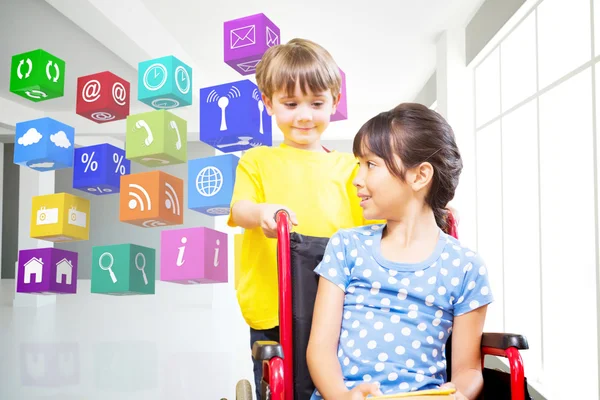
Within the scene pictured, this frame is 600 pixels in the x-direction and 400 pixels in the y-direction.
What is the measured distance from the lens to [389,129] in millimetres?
1227

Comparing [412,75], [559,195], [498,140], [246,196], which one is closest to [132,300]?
[412,75]

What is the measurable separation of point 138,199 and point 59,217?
2.74 feet

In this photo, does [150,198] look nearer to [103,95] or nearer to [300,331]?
[103,95]

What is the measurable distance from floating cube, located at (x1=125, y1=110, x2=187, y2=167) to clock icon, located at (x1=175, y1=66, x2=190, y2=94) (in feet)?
0.49

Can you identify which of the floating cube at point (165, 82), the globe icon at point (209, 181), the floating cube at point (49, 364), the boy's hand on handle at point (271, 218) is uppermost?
the floating cube at point (165, 82)

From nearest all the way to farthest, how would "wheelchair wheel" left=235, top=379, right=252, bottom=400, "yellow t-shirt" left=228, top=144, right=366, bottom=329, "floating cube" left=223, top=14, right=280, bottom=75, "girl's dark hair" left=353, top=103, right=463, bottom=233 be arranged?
"girl's dark hair" left=353, top=103, right=463, bottom=233
"wheelchair wheel" left=235, top=379, right=252, bottom=400
"yellow t-shirt" left=228, top=144, right=366, bottom=329
"floating cube" left=223, top=14, right=280, bottom=75

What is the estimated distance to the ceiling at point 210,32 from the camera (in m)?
4.27

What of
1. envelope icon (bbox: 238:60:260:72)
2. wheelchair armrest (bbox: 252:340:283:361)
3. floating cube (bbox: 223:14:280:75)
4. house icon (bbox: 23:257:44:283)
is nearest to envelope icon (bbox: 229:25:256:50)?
floating cube (bbox: 223:14:280:75)

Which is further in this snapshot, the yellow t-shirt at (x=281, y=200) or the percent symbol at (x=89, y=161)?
the percent symbol at (x=89, y=161)

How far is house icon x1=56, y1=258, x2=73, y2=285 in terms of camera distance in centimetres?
430

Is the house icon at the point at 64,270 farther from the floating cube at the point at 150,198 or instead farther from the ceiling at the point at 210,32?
the ceiling at the point at 210,32

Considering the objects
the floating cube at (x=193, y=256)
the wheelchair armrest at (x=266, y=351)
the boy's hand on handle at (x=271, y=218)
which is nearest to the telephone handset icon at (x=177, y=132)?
the floating cube at (x=193, y=256)

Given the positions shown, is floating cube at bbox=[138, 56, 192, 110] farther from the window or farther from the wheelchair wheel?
the wheelchair wheel

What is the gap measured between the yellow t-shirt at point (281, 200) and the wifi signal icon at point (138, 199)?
75.6 inches
